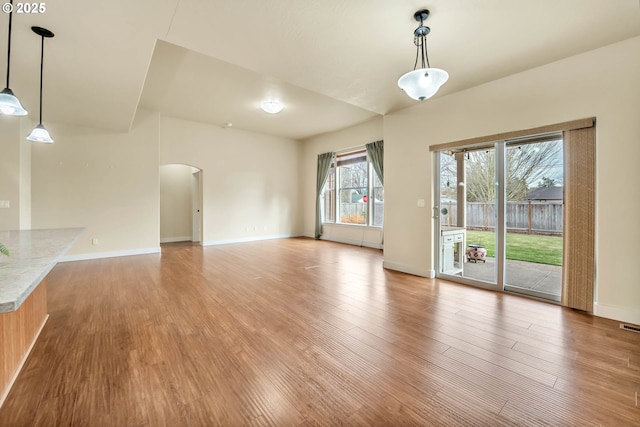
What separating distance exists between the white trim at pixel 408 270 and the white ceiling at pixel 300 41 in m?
2.79

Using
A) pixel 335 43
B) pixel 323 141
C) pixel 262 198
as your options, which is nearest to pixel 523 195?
pixel 335 43

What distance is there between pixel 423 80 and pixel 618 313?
3184mm

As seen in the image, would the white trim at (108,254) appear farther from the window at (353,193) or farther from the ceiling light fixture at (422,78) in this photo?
the ceiling light fixture at (422,78)

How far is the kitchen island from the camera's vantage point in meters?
1.04

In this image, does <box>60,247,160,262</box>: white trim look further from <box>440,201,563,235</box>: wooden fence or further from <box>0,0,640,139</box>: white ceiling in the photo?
<box>440,201,563,235</box>: wooden fence

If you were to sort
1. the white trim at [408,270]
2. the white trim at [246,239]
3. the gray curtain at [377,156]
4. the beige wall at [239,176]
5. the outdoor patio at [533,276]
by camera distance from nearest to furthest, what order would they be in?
the outdoor patio at [533,276], the white trim at [408,270], the gray curtain at [377,156], the beige wall at [239,176], the white trim at [246,239]

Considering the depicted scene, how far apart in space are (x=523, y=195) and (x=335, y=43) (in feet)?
10.2

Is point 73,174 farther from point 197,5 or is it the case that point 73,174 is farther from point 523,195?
point 523,195

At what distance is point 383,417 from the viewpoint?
1.50 meters

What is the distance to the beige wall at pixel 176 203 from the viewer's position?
8.02m

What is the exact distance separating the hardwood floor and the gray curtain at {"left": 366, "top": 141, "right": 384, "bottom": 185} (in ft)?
11.8

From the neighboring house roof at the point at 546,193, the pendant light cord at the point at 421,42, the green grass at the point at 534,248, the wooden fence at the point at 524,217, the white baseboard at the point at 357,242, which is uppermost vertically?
the pendant light cord at the point at 421,42

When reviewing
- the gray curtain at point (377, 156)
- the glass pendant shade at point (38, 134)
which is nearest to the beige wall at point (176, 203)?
the glass pendant shade at point (38, 134)

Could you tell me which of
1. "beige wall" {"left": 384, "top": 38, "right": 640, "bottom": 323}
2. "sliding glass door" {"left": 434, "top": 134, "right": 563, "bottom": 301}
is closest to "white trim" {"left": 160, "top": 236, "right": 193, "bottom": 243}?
"sliding glass door" {"left": 434, "top": 134, "right": 563, "bottom": 301}
